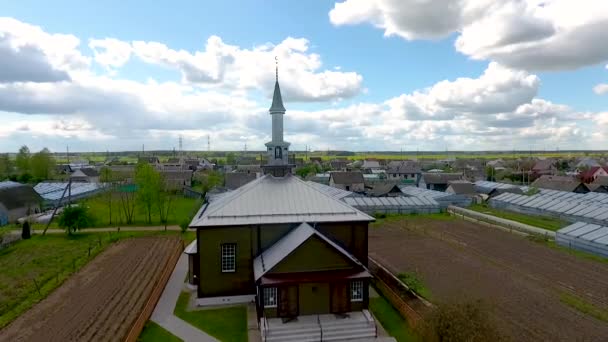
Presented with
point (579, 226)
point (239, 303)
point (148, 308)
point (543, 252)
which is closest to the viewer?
point (148, 308)

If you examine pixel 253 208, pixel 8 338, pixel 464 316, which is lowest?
pixel 8 338

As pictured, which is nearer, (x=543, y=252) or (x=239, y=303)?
(x=239, y=303)

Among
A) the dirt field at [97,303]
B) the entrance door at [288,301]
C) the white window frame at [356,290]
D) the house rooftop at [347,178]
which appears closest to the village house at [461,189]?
the house rooftop at [347,178]

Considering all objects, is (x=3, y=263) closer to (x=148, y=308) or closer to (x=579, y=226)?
(x=148, y=308)

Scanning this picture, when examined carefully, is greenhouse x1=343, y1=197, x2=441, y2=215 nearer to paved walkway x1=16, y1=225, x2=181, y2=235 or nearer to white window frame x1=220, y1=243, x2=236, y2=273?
→ paved walkway x1=16, y1=225, x2=181, y2=235

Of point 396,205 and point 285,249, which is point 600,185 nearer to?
point 396,205

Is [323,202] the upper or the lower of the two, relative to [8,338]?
upper

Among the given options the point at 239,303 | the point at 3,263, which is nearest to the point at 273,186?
the point at 239,303
